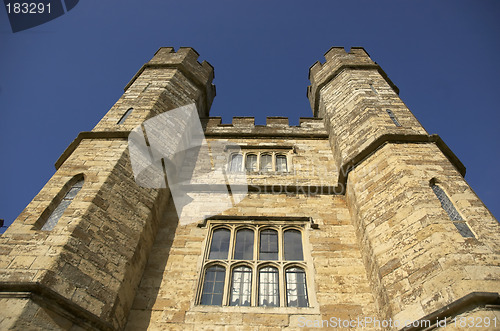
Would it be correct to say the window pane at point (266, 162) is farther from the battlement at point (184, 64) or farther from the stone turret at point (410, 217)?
the battlement at point (184, 64)

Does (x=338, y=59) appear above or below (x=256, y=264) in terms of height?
above

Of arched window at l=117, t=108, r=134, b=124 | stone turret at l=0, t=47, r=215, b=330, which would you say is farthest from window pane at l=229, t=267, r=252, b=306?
arched window at l=117, t=108, r=134, b=124

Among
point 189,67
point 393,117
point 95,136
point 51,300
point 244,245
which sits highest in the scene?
point 189,67

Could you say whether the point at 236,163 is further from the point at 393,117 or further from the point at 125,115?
the point at 393,117

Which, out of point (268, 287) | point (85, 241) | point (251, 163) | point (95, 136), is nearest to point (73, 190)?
point (85, 241)

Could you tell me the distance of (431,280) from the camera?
13.4 feet

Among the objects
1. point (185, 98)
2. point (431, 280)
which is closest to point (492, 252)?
point (431, 280)

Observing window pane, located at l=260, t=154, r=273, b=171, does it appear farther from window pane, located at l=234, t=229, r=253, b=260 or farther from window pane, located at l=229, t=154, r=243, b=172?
window pane, located at l=234, t=229, r=253, b=260

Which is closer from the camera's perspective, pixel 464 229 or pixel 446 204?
pixel 464 229

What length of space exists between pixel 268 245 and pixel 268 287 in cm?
89

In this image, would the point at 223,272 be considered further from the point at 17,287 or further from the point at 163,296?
the point at 17,287

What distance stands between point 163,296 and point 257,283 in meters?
1.42

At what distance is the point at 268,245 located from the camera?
604cm

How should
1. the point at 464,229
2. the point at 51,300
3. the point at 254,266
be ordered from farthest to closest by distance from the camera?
the point at 254,266, the point at 464,229, the point at 51,300
